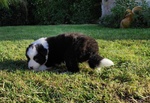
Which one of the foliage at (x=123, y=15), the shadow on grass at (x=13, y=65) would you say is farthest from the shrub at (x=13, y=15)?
the shadow on grass at (x=13, y=65)

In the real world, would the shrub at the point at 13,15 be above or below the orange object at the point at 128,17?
below

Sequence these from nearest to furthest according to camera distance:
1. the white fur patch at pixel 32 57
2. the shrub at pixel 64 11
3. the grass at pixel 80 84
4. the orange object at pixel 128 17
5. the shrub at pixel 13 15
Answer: the grass at pixel 80 84
the white fur patch at pixel 32 57
the orange object at pixel 128 17
the shrub at pixel 64 11
the shrub at pixel 13 15

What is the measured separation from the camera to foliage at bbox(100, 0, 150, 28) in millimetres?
11227

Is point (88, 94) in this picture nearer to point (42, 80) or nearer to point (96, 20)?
point (42, 80)

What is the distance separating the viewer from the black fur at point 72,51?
455 centimetres

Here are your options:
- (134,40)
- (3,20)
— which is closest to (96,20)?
(3,20)

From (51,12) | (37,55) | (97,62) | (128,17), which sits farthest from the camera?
(51,12)

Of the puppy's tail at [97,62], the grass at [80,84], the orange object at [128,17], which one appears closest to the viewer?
the grass at [80,84]

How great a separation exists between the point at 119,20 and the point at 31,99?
8907mm

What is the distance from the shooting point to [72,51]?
180 inches

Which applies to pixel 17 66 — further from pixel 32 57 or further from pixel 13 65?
pixel 32 57

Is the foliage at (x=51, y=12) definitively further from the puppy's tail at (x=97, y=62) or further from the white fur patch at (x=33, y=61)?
the puppy's tail at (x=97, y=62)

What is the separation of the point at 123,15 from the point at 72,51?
7.73m

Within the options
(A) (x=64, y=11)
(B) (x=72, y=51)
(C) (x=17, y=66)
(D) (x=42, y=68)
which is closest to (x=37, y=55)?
(D) (x=42, y=68)
